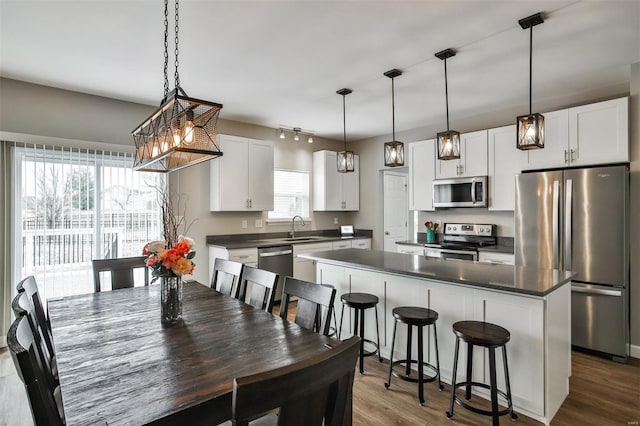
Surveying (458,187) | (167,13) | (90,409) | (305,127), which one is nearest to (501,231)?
(458,187)

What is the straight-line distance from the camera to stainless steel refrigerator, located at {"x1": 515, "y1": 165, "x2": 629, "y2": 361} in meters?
3.08

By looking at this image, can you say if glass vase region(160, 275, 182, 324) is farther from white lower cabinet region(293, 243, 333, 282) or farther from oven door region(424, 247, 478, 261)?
oven door region(424, 247, 478, 261)

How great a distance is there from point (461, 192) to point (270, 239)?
2782mm

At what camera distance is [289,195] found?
223 inches

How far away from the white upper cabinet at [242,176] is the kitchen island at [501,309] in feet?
7.31

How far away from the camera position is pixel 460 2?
2.17 m

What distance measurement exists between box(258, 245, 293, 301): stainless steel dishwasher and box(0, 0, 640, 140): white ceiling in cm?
190

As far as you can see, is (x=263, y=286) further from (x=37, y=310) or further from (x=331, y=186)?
(x=331, y=186)

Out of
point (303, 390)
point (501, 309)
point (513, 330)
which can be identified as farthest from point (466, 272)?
point (303, 390)

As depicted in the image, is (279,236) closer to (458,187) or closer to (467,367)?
(458,187)

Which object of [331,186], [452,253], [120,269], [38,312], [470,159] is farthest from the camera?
[331,186]

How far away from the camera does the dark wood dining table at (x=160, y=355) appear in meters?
1.08

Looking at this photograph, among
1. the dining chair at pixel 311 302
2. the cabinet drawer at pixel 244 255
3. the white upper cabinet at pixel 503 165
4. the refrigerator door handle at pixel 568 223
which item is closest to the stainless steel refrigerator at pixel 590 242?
the refrigerator door handle at pixel 568 223

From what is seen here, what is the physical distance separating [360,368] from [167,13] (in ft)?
9.58
